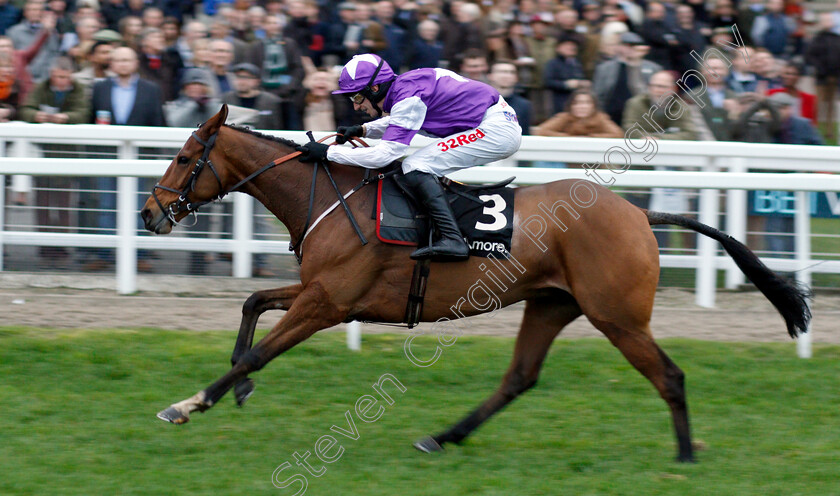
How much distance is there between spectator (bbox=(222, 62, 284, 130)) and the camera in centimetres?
764

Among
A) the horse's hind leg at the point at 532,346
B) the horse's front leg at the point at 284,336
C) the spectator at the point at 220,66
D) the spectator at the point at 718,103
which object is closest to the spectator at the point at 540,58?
the spectator at the point at 718,103

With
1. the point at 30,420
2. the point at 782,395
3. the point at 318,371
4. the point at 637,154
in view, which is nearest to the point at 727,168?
the point at 637,154

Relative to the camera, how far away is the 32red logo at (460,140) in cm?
468

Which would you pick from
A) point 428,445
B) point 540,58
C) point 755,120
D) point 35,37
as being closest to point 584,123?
point 755,120

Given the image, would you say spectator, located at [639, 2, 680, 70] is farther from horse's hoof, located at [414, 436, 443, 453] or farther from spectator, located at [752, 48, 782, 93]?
horse's hoof, located at [414, 436, 443, 453]

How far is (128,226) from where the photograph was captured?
6.67 meters

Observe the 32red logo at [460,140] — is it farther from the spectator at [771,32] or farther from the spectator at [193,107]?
the spectator at [771,32]

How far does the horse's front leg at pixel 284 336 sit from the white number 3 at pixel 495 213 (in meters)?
0.73

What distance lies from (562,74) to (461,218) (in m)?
4.68

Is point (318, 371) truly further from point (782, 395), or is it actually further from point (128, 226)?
point (782, 395)

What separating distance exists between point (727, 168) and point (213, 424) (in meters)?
4.12

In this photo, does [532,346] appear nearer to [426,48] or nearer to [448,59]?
[426,48]

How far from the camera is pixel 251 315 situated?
473 centimetres

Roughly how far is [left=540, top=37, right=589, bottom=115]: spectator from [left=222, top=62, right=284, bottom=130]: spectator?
7.26ft
